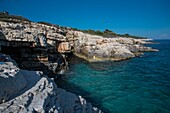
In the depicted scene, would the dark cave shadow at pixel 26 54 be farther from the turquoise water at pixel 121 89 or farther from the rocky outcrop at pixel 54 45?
the turquoise water at pixel 121 89

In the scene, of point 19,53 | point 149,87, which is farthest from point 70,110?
point 19,53

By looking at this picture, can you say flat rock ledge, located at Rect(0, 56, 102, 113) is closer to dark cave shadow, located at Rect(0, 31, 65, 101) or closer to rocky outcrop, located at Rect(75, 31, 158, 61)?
dark cave shadow, located at Rect(0, 31, 65, 101)

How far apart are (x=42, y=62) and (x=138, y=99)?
14953mm

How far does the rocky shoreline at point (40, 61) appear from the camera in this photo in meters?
7.37

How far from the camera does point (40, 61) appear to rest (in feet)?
80.7

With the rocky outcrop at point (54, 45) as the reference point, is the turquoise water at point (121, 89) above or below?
below

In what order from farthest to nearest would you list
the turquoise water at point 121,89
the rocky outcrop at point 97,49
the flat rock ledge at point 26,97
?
1. the rocky outcrop at point 97,49
2. the turquoise water at point 121,89
3. the flat rock ledge at point 26,97

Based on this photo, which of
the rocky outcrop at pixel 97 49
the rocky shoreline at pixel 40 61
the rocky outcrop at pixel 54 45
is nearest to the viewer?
the rocky shoreline at pixel 40 61

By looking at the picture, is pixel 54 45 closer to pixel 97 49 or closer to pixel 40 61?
pixel 40 61

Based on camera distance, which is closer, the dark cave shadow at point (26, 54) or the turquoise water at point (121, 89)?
the turquoise water at point (121, 89)

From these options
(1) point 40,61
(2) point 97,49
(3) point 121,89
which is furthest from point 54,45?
(3) point 121,89

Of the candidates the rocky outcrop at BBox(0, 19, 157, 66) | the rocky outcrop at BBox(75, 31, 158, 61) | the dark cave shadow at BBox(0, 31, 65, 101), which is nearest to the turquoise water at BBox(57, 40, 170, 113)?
the dark cave shadow at BBox(0, 31, 65, 101)

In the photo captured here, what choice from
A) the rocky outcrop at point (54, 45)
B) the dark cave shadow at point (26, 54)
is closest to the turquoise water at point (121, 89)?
the dark cave shadow at point (26, 54)

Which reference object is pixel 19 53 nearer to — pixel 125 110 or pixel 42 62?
pixel 42 62
